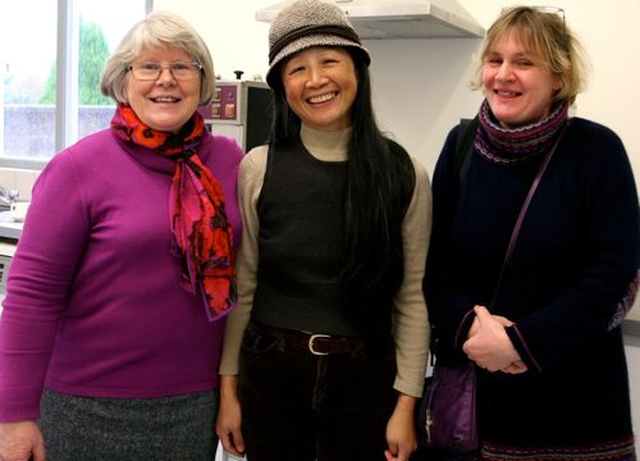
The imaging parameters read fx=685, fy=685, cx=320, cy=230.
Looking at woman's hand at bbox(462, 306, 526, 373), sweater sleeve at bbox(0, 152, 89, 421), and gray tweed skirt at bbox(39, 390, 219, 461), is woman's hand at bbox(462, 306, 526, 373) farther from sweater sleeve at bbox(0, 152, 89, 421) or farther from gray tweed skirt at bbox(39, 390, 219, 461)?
sweater sleeve at bbox(0, 152, 89, 421)

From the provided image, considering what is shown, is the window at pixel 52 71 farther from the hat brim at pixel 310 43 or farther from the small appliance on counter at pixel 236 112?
the hat brim at pixel 310 43

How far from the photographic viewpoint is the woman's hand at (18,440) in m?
1.26

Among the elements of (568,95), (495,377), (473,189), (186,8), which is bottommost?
(495,377)

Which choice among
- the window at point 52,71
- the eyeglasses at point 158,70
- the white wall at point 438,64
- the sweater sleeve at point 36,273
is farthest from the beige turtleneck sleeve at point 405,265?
the window at point 52,71

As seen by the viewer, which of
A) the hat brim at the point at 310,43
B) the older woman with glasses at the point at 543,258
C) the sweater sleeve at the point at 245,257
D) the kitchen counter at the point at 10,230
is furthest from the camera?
the kitchen counter at the point at 10,230

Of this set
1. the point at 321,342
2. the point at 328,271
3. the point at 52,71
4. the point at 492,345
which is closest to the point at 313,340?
the point at 321,342

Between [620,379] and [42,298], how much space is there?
1.10m

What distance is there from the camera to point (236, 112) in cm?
218

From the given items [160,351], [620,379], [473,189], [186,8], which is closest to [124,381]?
[160,351]

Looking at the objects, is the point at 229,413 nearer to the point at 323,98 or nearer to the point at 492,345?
the point at 492,345

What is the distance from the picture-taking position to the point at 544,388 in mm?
1307

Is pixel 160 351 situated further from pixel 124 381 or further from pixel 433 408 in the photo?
pixel 433 408

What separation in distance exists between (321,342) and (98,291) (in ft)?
1.45

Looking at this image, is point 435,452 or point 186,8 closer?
point 435,452
